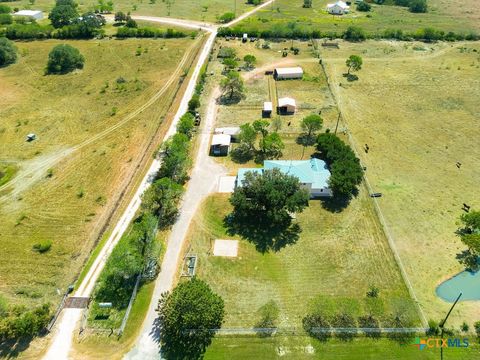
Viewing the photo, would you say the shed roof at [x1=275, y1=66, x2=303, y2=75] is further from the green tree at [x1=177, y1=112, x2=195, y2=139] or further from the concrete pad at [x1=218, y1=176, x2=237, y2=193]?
the concrete pad at [x1=218, y1=176, x2=237, y2=193]

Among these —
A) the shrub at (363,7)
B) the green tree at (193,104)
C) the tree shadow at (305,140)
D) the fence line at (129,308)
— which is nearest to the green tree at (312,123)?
the tree shadow at (305,140)

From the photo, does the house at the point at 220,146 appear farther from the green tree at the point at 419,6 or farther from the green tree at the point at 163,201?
the green tree at the point at 419,6

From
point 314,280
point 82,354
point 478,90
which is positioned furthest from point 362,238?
point 478,90

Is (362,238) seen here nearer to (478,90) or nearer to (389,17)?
(478,90)

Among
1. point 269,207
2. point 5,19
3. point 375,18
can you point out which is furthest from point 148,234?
point 375,18

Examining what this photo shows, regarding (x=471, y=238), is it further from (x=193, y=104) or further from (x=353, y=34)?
(x=353, y=34)

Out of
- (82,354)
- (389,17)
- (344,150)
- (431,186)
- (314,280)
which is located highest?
(389,17)

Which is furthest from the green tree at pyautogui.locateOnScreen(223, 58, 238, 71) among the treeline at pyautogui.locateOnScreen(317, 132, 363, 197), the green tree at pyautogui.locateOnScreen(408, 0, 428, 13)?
the green tree at pyautogui.locateOnScreen(408, 0, 428, 13)
